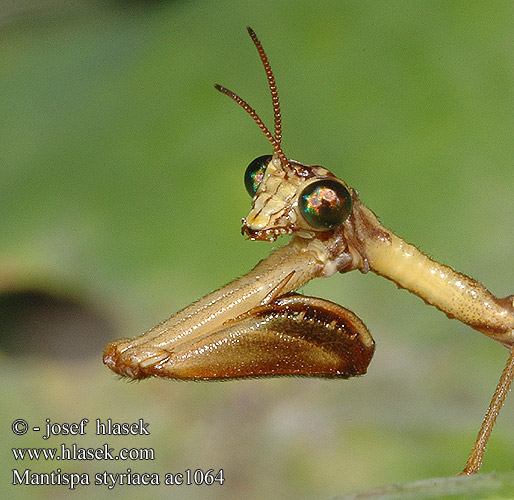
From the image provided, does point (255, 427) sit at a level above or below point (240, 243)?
below

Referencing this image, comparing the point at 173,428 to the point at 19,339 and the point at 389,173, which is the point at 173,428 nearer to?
the point at 19,339

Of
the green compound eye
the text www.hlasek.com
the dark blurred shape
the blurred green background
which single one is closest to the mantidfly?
the green compound eye

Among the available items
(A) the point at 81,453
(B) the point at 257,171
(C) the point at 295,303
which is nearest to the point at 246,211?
(B) the point at 257,171

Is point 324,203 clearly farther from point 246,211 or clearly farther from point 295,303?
point 246,211

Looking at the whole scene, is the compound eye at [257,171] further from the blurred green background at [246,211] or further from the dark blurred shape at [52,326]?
the dark blurred shape at [52,326]

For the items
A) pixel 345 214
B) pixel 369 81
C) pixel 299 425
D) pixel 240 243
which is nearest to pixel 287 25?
pixel 369 81
